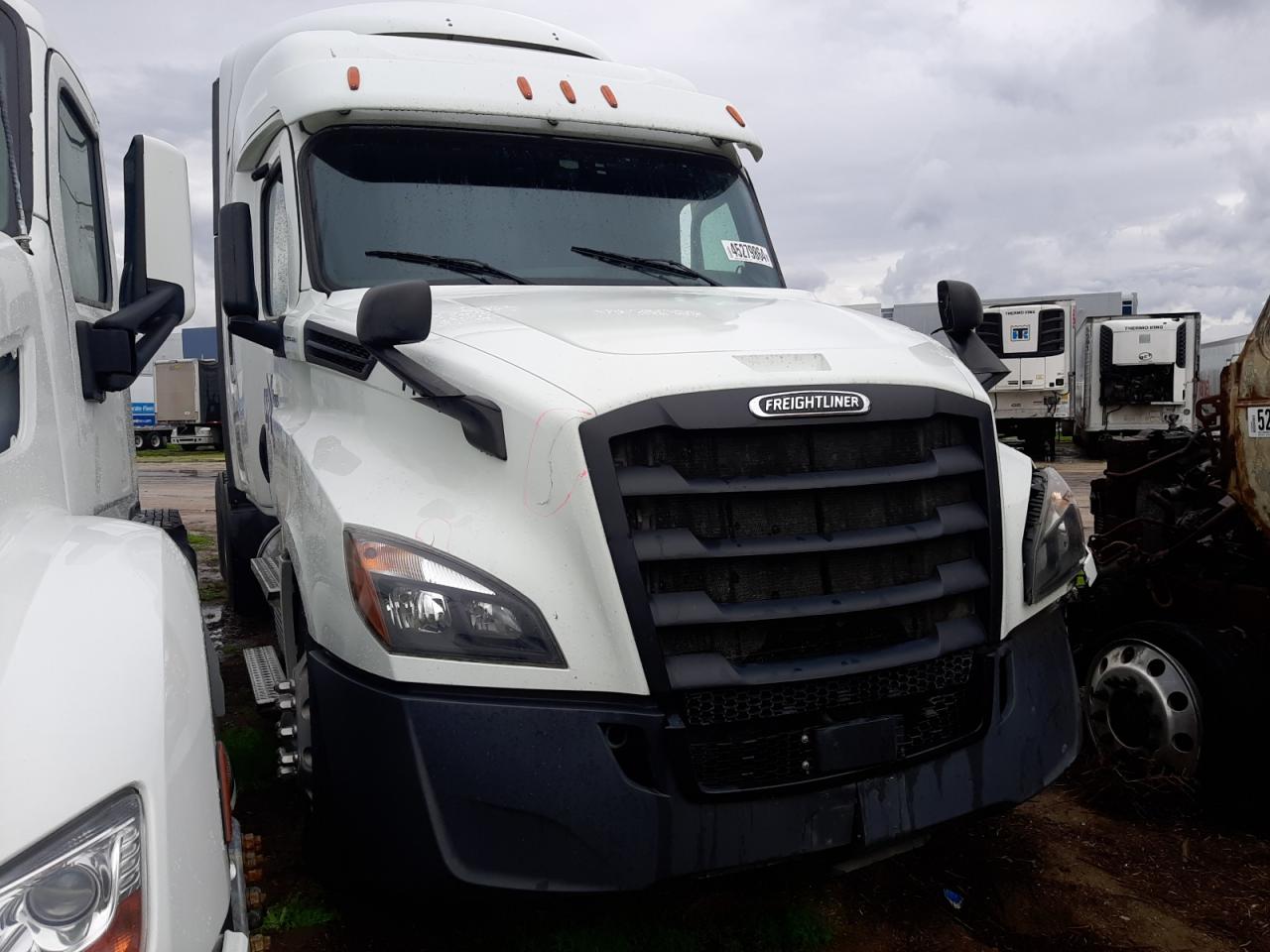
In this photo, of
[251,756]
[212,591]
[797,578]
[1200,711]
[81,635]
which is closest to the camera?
[81,635]

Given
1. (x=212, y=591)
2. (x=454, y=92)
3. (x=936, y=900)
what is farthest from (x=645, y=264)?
(x=212, y=591)

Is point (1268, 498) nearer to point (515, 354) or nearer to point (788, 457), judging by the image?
point (788, 457)

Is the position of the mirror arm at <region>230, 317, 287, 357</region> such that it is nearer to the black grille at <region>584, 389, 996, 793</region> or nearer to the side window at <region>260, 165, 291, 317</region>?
the side window at <region>260, 165, 291, 317</region>

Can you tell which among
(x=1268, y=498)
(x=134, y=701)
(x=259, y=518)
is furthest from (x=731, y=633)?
(x=259, y=518)

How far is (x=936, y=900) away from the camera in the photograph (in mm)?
3676

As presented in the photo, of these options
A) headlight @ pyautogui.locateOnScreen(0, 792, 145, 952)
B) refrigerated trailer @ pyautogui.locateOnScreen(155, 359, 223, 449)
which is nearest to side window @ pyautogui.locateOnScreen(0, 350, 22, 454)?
headlight @ pyautogui.locateOnScreen(0, 792, 145, 952)

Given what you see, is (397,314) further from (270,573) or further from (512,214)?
(270,573)

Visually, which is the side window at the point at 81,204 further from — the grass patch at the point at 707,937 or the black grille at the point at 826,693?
the grass patch at the point at 707,937

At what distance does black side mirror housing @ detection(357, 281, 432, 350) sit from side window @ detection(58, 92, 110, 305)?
3.62ft

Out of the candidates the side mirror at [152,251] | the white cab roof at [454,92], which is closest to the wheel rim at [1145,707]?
the white cab roof at [454,92]

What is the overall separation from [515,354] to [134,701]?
1514 mm

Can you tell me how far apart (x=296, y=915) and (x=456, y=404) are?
1756mm

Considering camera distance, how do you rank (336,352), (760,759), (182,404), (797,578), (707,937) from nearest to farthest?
(760,759), (797,578), (707,937), (336,352), (182,404)

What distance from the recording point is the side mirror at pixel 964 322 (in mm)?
3996
